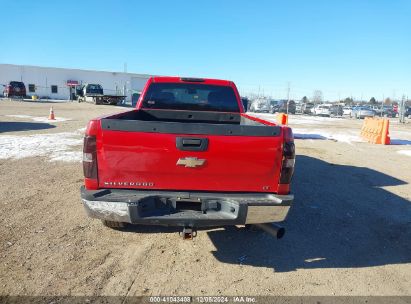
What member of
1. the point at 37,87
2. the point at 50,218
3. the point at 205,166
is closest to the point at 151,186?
the point at 205,166

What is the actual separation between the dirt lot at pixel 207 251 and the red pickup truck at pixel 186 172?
2.07 feet

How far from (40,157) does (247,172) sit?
6991mm

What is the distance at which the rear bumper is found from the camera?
321 cm

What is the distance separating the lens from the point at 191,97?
19.0 feet

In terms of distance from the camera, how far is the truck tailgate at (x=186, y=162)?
3.21m

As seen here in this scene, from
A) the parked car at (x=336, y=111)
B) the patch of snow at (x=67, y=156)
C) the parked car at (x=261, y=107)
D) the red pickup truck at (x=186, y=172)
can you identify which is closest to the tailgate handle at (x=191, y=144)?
the red pickup truck at (x=186, y=172)

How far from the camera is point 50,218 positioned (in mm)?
4742

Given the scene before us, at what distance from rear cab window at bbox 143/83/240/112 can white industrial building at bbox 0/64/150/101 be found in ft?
161

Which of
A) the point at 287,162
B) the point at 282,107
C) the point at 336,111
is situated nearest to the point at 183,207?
the point at 287,162

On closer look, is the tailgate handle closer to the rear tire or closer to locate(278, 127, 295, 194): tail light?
locate(278, 127, 295, 194): tail light

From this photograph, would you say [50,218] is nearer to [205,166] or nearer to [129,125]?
[129,125]

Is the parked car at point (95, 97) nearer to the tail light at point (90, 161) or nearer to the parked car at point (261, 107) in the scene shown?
the parked car at point (261, 107)

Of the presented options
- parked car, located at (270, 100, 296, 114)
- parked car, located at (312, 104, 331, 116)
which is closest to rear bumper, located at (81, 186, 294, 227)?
parked car, located at (270, 100, 296, 114)

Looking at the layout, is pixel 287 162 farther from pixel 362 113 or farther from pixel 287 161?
pixel 362 113
